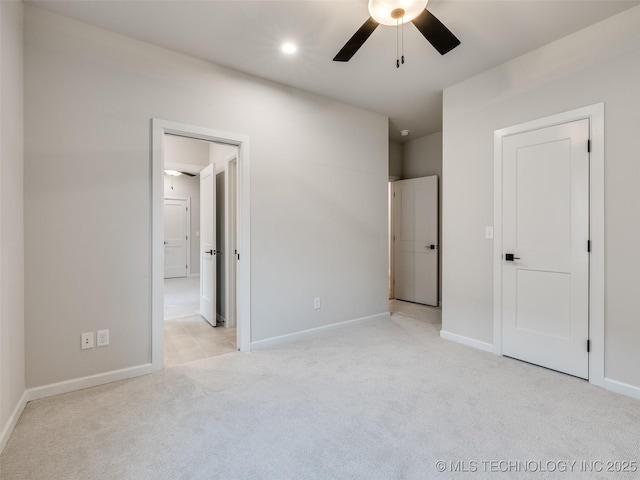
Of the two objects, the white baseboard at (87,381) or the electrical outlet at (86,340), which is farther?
the electrical outlet at (86,340)

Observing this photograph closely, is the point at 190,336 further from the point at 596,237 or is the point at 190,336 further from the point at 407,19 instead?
the point at 596,237

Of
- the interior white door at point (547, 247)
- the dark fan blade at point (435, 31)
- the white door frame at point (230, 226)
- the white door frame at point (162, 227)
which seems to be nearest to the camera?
the dark fan blade at point (435, 31)

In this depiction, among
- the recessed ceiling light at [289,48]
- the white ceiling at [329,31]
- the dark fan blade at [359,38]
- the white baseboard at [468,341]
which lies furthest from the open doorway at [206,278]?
the white baseboard at [468,341]

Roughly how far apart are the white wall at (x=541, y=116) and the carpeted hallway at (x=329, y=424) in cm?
55

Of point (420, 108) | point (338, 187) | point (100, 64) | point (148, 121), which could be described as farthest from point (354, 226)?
point (100, 64)

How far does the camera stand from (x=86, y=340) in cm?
235

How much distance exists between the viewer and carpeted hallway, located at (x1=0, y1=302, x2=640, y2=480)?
5.12 ft

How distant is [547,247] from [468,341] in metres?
1.21

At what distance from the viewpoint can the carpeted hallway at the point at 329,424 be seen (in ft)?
5.12

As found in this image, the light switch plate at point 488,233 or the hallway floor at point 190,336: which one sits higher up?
the light switch plate at point 488,233

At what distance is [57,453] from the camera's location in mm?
1652

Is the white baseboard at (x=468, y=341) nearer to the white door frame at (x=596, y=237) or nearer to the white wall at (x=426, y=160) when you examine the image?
the white door frame at (x=596, y=237)

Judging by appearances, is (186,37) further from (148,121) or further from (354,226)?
(354,226)

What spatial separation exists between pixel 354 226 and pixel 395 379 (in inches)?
76.3
